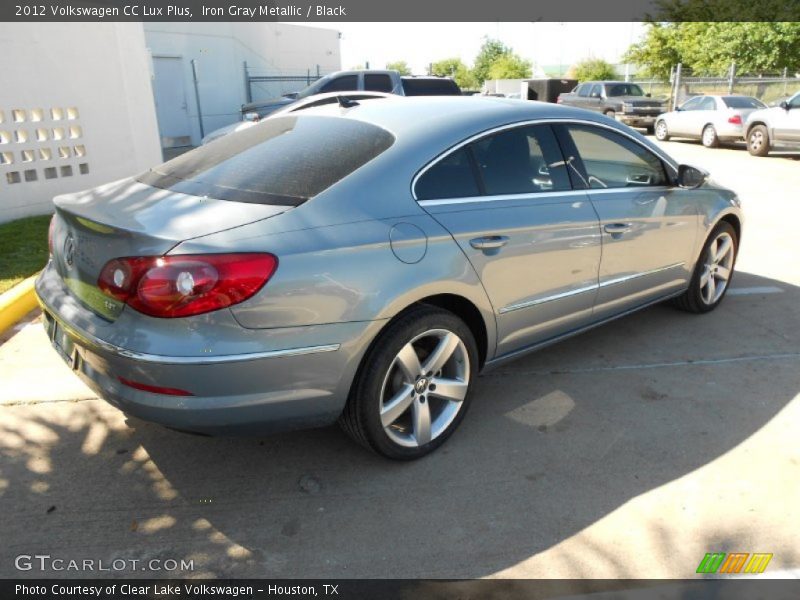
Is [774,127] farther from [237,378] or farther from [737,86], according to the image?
[237,378]

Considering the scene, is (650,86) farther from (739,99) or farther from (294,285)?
(294,285)

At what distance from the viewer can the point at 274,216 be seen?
2641mm

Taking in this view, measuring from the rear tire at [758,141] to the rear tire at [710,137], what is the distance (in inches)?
67.9

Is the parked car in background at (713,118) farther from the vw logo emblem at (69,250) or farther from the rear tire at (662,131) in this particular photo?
the vw logo emblem at (69,250)

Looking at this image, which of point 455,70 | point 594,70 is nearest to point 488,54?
point 455,70

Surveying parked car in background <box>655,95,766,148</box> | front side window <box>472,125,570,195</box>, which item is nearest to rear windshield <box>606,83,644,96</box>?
parked car in background <box>655,95,766,148</box>

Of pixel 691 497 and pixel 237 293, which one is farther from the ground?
pixel 237 293

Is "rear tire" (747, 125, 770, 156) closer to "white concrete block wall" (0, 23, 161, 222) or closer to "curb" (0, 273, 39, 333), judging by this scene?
"white concrete block wall" (0, 23, 161, 222)

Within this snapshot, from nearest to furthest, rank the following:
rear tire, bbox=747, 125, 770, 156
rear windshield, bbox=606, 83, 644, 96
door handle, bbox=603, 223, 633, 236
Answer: door handle, bbox=603, 223, 633, 236 < rear tire, bbox=747, 125, 770, 156 < rear windshield, bbox=606, 83, 644, 96

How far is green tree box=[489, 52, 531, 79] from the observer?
58.5 m

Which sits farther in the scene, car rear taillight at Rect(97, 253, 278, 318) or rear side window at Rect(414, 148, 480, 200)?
rear side window at Rect(414, 148, 480, 200)

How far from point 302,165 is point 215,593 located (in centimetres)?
185

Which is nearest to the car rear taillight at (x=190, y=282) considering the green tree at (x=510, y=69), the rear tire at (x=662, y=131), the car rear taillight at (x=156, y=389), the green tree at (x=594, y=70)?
the car rear taillight at (x=156, y=389)

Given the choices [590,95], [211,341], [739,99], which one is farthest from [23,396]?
[590,95]
